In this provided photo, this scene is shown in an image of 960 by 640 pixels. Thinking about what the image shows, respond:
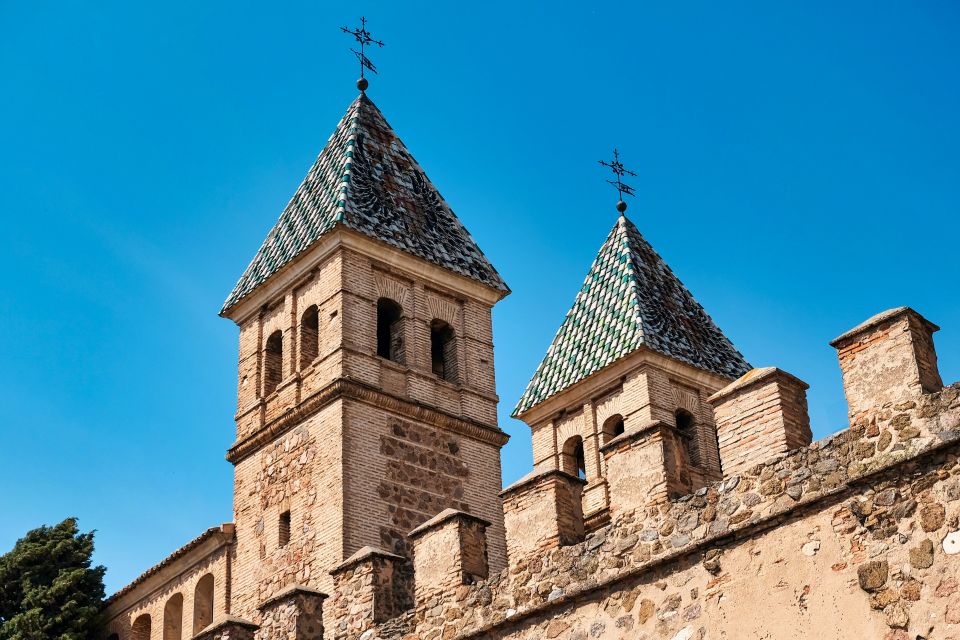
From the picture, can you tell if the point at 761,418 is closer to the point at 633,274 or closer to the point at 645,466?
the point at 645,466

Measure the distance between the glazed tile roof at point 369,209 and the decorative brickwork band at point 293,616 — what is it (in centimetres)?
943

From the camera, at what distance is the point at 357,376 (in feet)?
66.9

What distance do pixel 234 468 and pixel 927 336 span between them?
14413 millimetres

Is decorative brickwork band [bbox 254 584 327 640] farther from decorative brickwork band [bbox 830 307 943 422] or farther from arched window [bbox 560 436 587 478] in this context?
arched window [bbox 560 436 587 478]

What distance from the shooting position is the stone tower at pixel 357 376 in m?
19.7

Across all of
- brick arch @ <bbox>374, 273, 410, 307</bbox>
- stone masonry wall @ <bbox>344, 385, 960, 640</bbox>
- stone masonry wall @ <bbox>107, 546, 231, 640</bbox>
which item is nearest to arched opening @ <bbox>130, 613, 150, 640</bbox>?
stone masonry wall @ <bbox>107, 546, 231, 640</bbox>

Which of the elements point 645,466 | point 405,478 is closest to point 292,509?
point 405,478

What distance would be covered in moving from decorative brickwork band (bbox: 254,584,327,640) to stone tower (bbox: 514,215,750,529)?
9.30m

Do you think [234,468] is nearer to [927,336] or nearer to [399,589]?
[399,589]

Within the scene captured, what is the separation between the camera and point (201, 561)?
23.0 metres

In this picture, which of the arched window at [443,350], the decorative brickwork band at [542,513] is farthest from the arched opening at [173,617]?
the decorative brickwork band at [542,513]

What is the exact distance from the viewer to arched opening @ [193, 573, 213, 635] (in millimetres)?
22906

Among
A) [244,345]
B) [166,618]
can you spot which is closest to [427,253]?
[244,345]

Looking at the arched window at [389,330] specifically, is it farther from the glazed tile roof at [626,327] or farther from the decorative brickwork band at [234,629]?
the decorative brickwork band at [234,629]
